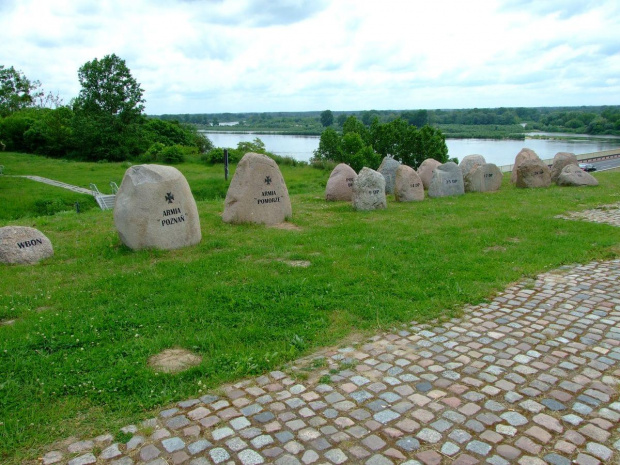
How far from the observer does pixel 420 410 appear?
4004 millimetres

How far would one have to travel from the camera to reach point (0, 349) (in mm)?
4910

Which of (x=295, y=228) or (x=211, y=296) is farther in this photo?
(x=295, y=228)

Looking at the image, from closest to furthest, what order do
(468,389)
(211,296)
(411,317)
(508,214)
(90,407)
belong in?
(90,407)
(468,389)
(411,317)
(211,296)
(508,214)

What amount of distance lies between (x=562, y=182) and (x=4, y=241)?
1830 cm

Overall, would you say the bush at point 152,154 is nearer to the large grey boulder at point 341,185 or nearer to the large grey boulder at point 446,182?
the large grey boulder at point 341,185

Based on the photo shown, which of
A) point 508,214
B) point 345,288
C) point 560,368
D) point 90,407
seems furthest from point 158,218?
point 508,214

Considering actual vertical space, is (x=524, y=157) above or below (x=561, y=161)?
above

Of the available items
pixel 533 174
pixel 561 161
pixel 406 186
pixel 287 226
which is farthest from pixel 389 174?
pixel 561 161

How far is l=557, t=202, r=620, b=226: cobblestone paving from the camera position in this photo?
11.6 meters

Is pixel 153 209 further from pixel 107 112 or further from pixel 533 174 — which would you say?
pixel 107 112

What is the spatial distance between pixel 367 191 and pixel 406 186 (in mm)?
2336

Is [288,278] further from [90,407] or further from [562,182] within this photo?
[562,182]

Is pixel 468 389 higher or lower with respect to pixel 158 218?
lower

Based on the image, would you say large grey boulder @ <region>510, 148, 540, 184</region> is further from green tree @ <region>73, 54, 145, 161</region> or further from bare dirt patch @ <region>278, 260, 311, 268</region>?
green tree @ <region>73, 54, 145, 161</region>
